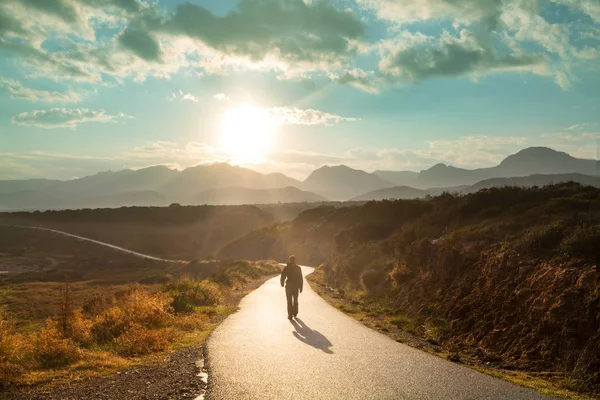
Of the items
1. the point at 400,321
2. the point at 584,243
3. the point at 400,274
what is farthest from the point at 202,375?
the point at 400,274

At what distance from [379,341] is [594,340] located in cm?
493

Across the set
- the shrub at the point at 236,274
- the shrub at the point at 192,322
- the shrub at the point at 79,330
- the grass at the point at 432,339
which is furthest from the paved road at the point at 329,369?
the shrub at the point at 236,274

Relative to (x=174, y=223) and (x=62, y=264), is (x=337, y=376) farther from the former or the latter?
(x=174, y=223)

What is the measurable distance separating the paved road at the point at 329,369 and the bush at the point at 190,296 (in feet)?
13.5

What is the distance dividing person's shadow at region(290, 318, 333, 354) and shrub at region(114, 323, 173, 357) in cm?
385

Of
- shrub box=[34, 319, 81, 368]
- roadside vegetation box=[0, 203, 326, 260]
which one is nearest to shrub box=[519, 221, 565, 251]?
shrub box=[34, 319, 81, 368]

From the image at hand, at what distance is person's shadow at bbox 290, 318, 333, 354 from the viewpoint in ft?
33.2

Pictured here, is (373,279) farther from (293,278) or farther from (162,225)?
(162,225)

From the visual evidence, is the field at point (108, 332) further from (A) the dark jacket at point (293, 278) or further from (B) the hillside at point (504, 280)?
(B) the hillside at point (504, 280)

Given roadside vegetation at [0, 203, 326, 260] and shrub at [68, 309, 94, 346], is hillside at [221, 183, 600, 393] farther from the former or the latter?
roadside vegetation at [0, 203, 326, 260]

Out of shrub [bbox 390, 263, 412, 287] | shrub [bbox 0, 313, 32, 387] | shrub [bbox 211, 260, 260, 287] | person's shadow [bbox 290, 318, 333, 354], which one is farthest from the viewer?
shrub [bbox 211, 260, 260, 287]

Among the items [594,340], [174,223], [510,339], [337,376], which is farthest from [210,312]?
[174,223]

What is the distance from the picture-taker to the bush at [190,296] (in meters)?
16.3

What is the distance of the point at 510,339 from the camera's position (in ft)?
30.7
